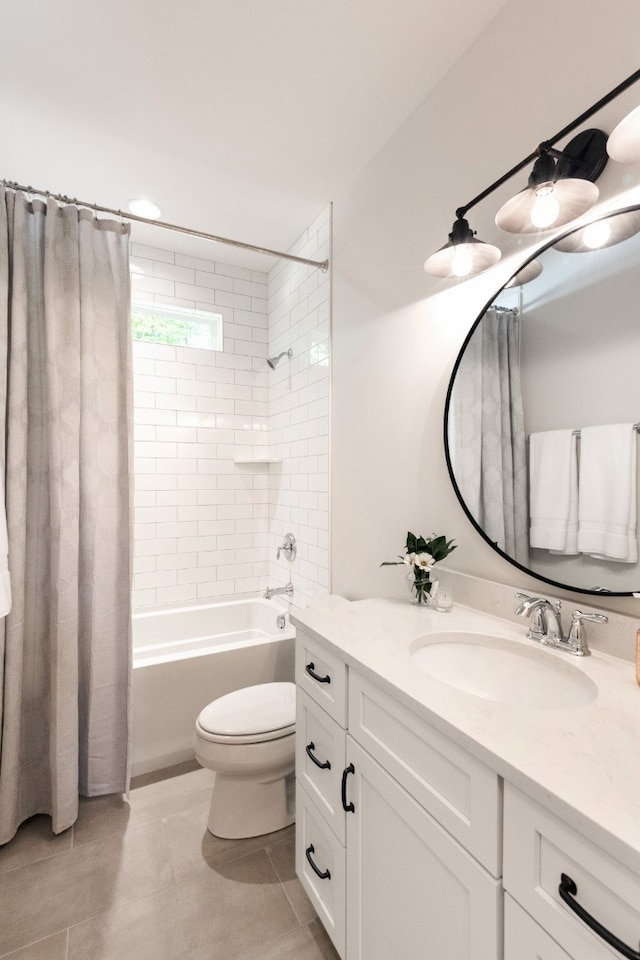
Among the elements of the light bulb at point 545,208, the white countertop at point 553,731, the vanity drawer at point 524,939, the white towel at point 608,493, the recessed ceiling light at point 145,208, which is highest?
the recessed ceiling light at point 145,208

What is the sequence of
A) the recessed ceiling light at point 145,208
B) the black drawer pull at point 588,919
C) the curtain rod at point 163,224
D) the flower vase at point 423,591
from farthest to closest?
the recessed ceiling light at point 145,208 → the curtain rod at point 163,224 → the flower vase at point 423,591 → the black drawer pull at point 588,919

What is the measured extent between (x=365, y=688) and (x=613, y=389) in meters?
0.92

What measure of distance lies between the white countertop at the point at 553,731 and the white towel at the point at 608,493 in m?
0.26

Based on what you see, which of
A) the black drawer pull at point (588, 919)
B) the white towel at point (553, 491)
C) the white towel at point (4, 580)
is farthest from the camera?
the white towel at point (4, 580)

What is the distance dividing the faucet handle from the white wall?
2.7 inches

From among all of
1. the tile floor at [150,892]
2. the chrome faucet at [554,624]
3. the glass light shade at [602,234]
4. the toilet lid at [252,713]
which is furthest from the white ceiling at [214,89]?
the tile floor at [150,892]

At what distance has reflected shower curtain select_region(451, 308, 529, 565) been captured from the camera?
1.31 meters

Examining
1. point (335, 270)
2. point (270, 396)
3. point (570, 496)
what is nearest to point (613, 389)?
point (570, 496)

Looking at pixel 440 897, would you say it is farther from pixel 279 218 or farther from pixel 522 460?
pixel 279 218

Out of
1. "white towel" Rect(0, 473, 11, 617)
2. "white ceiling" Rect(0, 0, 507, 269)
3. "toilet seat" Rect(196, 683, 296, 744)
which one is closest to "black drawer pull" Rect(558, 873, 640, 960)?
Result: "toilet seat" Rect(196, 683, 296, 744)

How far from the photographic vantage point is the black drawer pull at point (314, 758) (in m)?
1.26

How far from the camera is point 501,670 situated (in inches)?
46.6

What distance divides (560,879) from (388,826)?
467 mm

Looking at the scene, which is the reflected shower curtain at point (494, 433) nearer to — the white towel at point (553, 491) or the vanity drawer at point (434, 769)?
the white towel at point (553, 491)
